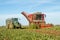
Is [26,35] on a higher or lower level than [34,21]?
lower

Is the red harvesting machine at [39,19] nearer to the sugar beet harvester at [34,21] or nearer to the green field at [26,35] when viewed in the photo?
the sugar beet harvester at [34,21]

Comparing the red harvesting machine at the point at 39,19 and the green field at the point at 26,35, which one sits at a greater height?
the red harvesting machine at the point at 39,19

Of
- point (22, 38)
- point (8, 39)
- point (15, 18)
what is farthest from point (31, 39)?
point (15, 18)

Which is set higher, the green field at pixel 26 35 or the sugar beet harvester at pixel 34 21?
the sugar beet harvester at pixel 34 21

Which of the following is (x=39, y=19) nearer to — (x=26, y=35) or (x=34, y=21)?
(x=34, y=21)

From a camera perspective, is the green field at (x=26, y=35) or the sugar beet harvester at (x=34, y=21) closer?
the green field at (x=26, y=35)

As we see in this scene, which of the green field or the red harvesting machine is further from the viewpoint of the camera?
the red harvesting machine

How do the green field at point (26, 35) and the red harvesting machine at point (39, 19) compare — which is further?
the red harvesting machine at point (39, 19)

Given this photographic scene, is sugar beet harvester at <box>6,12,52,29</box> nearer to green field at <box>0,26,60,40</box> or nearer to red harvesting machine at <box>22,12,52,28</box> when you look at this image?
red harvesting machine at <box>22,12,52,28</box>

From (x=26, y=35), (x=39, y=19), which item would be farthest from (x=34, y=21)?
(x=26, y=35)

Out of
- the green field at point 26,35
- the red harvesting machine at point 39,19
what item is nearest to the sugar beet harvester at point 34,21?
the red harvesting machine at point 39,19

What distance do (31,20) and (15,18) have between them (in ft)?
8.12

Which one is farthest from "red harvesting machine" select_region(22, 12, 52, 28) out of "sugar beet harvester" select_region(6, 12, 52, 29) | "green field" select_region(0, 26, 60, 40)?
"green field" select_region(0, 26, 60, 40)

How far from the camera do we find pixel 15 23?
103ft
